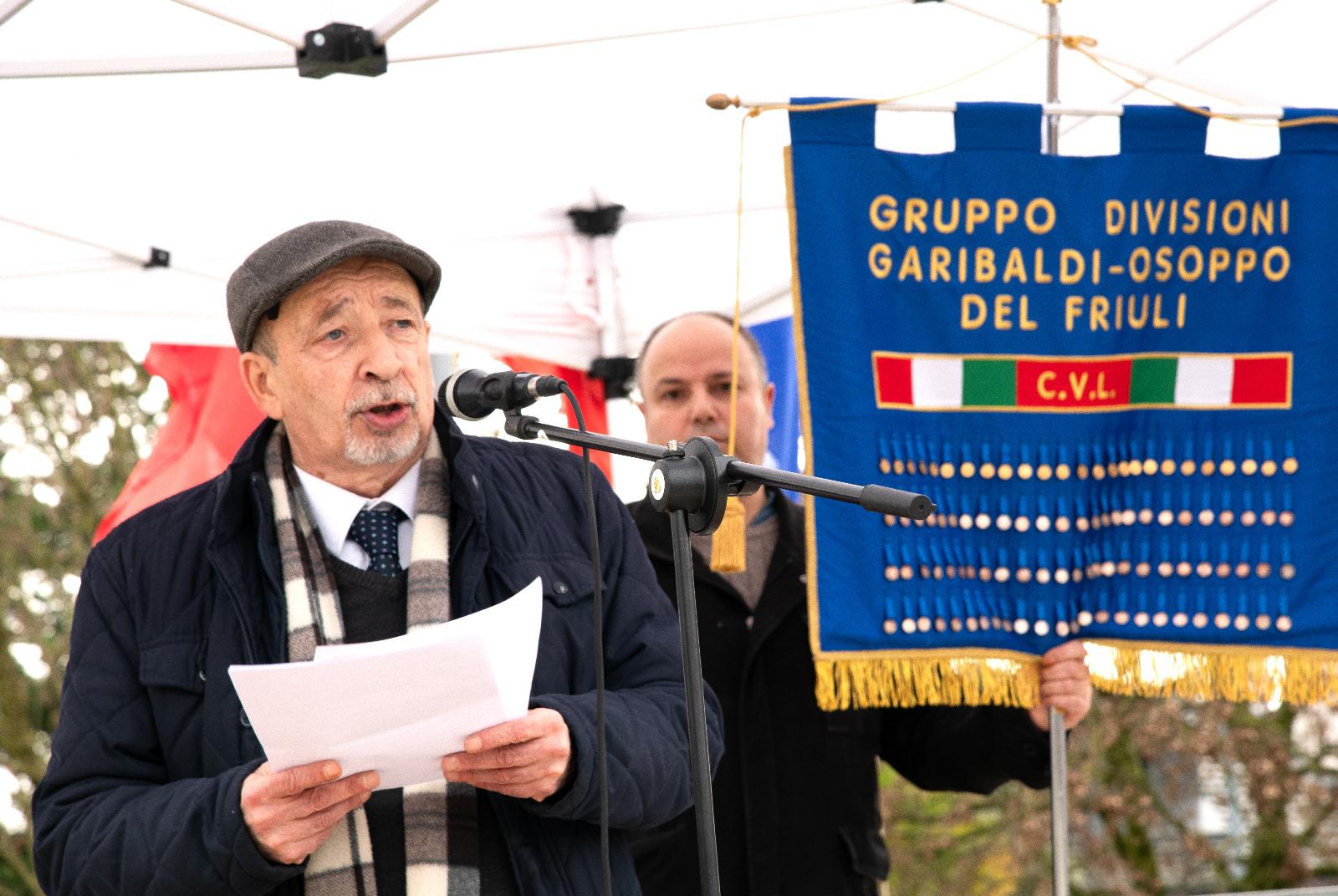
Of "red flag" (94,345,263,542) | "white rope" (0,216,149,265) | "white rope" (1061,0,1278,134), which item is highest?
"white rope" (1061,0,1278,134)

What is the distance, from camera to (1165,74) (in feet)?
11.7

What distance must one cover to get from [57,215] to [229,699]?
2593 mm

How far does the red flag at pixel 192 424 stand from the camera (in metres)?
5.05

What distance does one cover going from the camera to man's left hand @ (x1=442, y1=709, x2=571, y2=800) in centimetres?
198

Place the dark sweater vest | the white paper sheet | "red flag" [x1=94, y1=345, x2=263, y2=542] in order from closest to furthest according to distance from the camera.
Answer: the white paper sheet < the dark sweater vest < "red flag" [x1=94, y1=345, x2=263, y2=542]

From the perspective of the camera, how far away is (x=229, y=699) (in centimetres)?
222

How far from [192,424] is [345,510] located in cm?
291

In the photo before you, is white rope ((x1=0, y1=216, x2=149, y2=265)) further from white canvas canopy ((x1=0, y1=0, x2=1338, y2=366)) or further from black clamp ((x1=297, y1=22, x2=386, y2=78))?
black clamp ((x1=297, y1=22, x2=386, y2=78))

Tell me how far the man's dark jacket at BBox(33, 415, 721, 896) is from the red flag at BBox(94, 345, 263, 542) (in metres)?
2.66

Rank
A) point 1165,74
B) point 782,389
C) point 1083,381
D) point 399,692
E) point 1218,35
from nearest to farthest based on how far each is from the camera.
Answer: point 399,692 → point 1083,381 → point 1165,74 → point 1218,35 → point 782,389

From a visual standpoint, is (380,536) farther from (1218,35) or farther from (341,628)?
(1218,35)

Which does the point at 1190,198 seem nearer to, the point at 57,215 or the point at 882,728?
the point at 882,728

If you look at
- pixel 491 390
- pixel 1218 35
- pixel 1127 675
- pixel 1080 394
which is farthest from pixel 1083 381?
pixel 491 390

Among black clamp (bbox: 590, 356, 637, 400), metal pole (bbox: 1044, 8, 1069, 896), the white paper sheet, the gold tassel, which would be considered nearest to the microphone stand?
the white paper sheet
